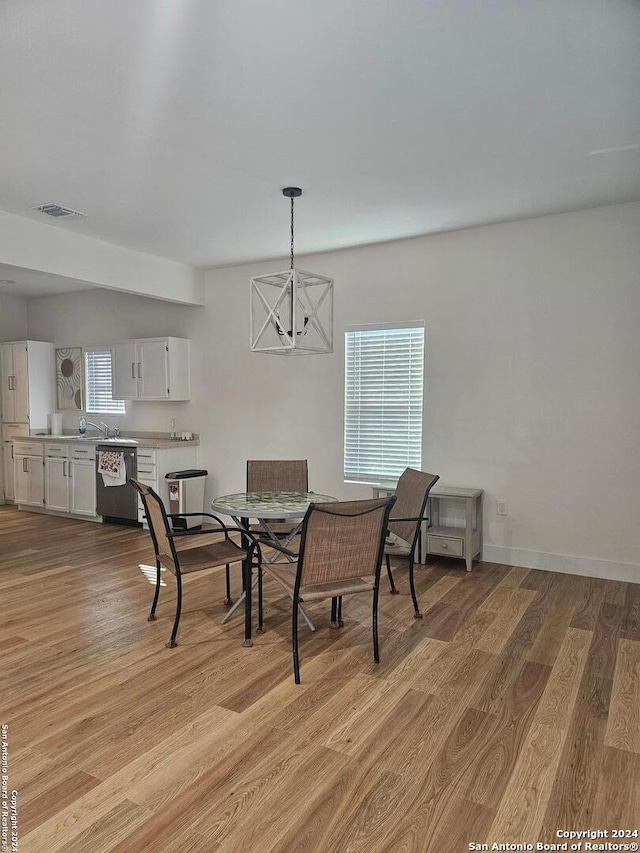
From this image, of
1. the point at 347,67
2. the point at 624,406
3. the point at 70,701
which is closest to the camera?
the point at 347,67

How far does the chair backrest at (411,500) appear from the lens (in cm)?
371

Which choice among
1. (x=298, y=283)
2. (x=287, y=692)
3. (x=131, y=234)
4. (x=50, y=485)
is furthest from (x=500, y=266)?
(x=50, y=485)

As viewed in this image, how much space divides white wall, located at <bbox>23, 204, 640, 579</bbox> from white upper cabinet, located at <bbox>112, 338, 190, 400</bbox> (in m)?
1.10

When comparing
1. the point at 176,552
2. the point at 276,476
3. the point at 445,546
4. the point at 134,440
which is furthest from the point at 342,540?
the point at 134,440

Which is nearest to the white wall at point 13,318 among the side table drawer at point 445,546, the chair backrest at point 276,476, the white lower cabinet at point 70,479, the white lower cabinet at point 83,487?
the white lower cabinet at point 70,479

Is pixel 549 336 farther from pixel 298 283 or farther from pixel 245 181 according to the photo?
pixel 245 181

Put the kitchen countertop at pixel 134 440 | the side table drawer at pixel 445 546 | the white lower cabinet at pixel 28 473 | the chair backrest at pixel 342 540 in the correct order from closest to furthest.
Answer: the chair backrest at pixel 342 540 → the side table drawer at pixel 445 546 → the kitchen countertop at pixel 134 440 → the white lower cabinet at pixel 28 473

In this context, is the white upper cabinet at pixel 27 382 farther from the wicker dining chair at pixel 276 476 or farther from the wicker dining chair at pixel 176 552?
the wicker dining chair at pixel 176 552

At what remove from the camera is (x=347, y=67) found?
2.48 meters

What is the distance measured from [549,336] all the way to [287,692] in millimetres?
3392

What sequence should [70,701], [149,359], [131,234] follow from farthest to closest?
[149,359]
[131,234]
[70,701]

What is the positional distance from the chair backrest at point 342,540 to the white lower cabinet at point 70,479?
4.55 meters

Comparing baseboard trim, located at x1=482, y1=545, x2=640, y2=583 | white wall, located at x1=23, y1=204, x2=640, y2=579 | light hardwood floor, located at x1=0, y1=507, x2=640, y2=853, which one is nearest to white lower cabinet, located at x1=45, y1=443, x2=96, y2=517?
white wall, located at x1=23, y1=204, x2=640, y2=579

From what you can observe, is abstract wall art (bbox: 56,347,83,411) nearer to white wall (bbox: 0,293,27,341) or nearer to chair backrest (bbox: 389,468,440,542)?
white wall (bbox: 0,293,27,341)
